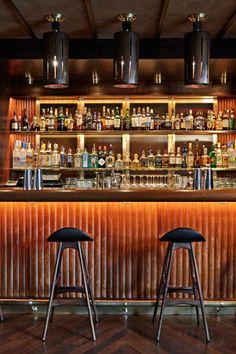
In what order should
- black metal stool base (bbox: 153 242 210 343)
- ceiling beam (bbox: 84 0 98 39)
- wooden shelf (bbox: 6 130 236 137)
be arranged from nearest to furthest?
black metal stool base (bbox: 153 242 210 343)
ceiling beam (bbox: 84 0 98 39)
wooden shelf (bbox: 6 130 236 137)

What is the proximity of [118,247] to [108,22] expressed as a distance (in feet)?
6.55

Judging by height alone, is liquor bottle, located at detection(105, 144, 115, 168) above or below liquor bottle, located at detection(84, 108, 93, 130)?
below

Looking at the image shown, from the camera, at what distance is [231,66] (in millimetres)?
4766

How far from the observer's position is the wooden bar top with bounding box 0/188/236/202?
355cm

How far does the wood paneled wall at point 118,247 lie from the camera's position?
12.6 ft

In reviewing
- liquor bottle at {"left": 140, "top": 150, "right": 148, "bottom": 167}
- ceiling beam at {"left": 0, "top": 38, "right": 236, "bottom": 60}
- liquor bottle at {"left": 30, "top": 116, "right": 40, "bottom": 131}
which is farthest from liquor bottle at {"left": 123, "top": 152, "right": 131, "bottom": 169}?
ceiling beam at {"left": 0, "top": 38, "right": 236, "bottom": 60}

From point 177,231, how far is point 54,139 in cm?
301

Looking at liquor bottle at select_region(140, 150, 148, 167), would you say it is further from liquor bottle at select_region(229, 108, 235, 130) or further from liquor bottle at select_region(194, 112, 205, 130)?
liquor bottle at select_region(229, 108, 235, 130)

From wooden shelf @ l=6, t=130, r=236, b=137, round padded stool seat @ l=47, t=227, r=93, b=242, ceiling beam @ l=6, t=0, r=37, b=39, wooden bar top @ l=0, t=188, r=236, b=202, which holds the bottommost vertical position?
A: round padded stool seat @ l=47, t=227, r=93, b=242

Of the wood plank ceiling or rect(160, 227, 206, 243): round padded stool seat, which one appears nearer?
rect(160, 227, 206, 243): round padded stool seat

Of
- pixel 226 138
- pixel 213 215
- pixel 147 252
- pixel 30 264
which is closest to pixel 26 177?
pixel 30 264

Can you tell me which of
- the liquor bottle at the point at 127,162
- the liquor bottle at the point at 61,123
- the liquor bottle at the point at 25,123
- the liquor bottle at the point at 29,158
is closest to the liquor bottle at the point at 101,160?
the liquor bottle at the point at 127,162

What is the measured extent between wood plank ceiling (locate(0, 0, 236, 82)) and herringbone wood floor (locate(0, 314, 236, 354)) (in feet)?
8.05

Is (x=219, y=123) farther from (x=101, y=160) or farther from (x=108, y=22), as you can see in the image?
(x=108, y=22)
